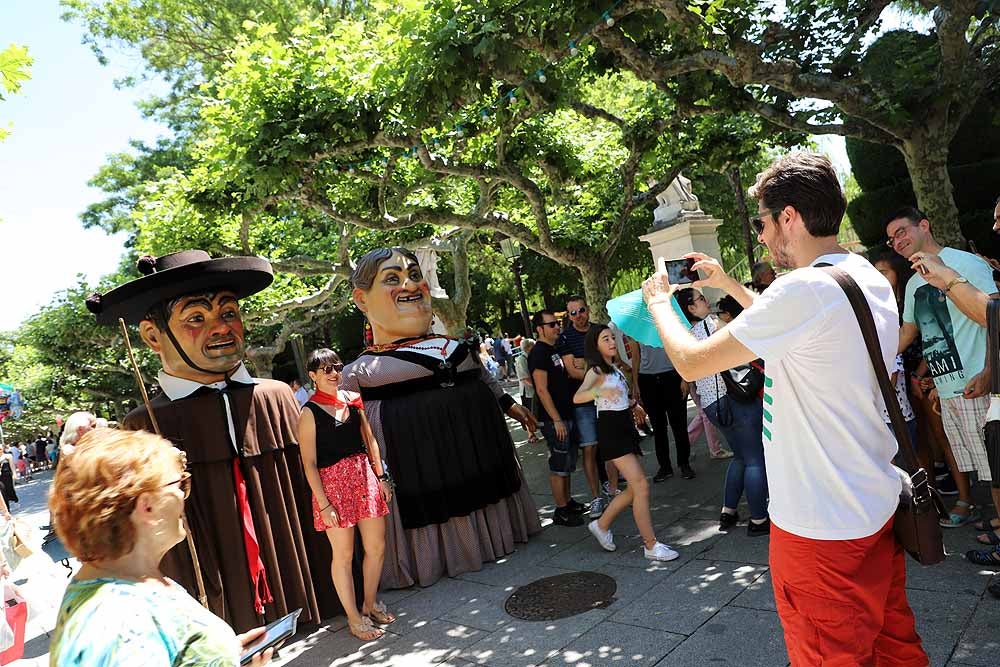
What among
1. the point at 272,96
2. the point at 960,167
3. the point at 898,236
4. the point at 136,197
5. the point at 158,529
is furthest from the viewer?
the point at 136,197

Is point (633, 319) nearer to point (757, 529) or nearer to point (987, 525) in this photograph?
point (757, 529)

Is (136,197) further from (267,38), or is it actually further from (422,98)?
(422,98)

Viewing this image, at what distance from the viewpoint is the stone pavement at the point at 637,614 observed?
3.57 m

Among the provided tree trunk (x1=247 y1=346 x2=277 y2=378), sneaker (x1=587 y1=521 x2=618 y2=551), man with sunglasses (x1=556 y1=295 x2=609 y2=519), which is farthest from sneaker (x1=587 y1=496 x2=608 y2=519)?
tree trunk (x1=247 y1=346 x2=277 y2=378)

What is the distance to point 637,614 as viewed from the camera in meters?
4.25

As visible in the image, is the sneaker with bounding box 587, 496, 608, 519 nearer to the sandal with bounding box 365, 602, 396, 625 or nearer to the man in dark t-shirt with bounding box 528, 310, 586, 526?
the man in dark t-shirt with bounding box 528, 310, 586, 526

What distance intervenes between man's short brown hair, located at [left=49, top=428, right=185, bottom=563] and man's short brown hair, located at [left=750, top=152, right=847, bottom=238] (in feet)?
6.66

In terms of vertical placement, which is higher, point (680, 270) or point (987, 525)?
point (680, 270)

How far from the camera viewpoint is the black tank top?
4.69 meters

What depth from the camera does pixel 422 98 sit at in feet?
23.9

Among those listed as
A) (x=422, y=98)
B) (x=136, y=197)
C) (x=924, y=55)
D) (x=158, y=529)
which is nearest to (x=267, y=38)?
(x=422, y=98)

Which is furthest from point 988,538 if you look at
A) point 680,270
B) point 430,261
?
point 430,261

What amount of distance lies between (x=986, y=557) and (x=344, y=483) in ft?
12.3

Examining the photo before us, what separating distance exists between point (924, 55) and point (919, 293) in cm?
320
